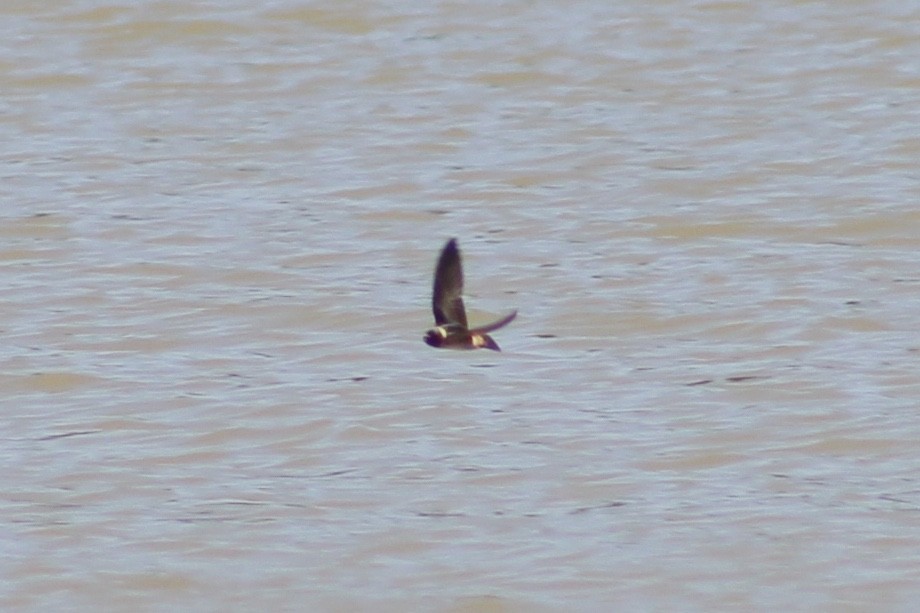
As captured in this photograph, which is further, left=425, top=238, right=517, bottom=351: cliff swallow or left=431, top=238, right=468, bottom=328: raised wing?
left=431, top=238, right=468, bottom=328: raised wing

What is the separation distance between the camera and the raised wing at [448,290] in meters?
5.43

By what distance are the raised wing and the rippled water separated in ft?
2.66

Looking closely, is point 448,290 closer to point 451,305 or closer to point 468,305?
point 451,305

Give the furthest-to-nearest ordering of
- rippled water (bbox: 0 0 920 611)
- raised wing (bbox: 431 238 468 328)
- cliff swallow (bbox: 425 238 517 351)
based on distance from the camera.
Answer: rippled water (bbox: 0 0 920 611) → raised wing (bbox: 431 238 468 328) → cliff swallow (bbox: 425 238 517 351)

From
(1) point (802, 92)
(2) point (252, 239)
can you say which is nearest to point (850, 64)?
(1) point (802, 92)

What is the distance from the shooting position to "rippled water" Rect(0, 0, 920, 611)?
6.07 m

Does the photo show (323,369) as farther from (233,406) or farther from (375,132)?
(375,132)

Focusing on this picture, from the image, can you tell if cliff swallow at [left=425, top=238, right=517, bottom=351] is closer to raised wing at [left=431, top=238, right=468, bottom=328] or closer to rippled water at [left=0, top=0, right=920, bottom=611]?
raised wing at [left=431, top=238, right=468, bottom=328]

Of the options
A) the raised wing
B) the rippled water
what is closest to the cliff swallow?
the raised wing

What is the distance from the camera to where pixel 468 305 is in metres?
8.68

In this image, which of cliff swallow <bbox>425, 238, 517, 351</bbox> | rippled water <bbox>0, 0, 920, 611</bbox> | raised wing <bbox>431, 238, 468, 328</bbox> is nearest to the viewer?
cliff swallow <bbox>425, 238, 517, 351</bbox>

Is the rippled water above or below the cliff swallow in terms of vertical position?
below

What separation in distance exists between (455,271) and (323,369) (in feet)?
8.07

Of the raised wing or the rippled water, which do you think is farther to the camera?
the rippled water
